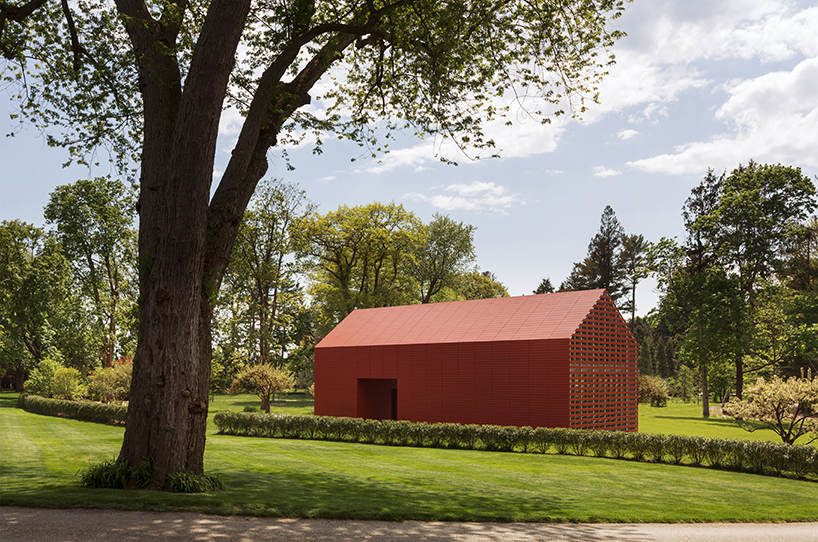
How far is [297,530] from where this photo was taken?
676 centimetres

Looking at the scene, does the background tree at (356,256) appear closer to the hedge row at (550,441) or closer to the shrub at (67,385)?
the shrub at (67,385)

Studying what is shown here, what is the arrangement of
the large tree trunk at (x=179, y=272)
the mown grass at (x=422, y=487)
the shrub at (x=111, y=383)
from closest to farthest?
the mown grass at (x=422, y=487) → the large tree trunk at (x=179, y=272) → the shrub at (x=111, y=383)

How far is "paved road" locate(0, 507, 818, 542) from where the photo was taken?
20.2 ft

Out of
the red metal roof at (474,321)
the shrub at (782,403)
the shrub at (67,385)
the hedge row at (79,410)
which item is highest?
the red metal roof at (474,321)

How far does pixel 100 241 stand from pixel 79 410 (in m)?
18.3

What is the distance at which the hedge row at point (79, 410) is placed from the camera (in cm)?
2788

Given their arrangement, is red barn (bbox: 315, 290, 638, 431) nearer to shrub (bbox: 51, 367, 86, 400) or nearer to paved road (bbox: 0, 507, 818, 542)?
paved road (bbox: 0, 507, 818, 542)

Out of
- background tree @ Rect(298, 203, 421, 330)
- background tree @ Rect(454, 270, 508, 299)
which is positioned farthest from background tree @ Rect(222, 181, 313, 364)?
background tree @ Rect(454, 270, 508, 299)

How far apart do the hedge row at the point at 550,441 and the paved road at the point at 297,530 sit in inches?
283

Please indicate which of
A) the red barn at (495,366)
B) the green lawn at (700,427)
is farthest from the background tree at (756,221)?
the red barn at (495,366)

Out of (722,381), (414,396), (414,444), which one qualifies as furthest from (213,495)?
(722,381)

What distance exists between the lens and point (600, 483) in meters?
12.5

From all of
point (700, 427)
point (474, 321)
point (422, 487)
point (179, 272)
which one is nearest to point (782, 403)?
point (474, 321)

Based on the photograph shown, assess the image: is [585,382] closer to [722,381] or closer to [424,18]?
[424,18]
